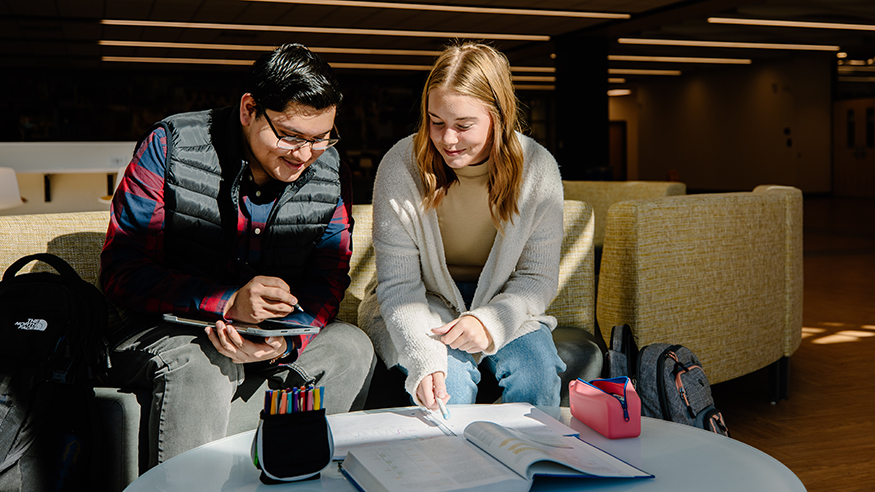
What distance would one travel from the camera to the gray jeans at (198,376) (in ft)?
4.94

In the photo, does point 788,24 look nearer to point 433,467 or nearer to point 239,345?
point 239,345

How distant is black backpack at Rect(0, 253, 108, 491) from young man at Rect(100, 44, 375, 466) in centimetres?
13

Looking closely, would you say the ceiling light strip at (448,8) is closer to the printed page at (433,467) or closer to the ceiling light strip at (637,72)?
the ceiling light strip at (637,72)

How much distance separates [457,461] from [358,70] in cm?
1379

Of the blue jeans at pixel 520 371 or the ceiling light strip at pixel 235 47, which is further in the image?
the ceiling light strip at pixel 235 47

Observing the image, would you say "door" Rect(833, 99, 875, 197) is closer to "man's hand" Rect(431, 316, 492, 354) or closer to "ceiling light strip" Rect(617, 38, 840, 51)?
"ceiling light strip" Rect(617, 38, 840, 51)

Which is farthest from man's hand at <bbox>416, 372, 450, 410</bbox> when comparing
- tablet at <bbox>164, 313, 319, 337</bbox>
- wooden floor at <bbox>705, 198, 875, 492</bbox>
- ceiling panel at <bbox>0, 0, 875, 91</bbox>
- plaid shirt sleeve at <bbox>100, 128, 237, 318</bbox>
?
ceiling panel at <bbox>0, 0, 875, 91</bbox>

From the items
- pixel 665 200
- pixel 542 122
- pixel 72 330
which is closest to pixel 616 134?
pixel 542 122

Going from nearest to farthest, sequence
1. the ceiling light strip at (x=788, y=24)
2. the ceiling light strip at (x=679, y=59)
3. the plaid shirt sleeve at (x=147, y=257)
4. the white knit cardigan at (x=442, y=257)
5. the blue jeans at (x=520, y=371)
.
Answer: the plaid shirt sleeve at (x=147, y=257) < the blue jeans at (x=520, y=371) < the white knit cardigan at (x=442, y=257) < the ceiling light strip at (x=788, y=24) < the ceiling light strip at (x=679, y=59)

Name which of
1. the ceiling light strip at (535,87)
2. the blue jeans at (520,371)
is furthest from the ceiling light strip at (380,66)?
the blue jeans at (520,371)

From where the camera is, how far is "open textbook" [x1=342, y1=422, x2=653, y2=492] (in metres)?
1.00

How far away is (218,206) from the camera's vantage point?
5.88 ft

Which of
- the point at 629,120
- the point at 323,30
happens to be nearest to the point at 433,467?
the point at 323,30

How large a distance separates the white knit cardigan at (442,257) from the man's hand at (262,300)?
0.33 m
